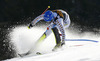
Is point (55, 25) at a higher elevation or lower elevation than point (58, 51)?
higher

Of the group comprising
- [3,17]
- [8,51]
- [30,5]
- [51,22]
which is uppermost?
[30,5]

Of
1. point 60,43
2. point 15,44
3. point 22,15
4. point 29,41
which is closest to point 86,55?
point 60,43

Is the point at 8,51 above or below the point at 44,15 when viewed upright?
below

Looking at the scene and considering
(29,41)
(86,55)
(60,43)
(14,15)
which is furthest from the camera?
(14,15)

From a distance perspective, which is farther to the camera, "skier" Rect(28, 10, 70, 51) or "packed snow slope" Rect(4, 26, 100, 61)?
"skier" Rect(28, 10, 70, 51)

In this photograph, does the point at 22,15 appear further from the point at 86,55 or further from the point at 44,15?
the point at 86,55

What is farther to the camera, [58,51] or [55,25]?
[55,25]

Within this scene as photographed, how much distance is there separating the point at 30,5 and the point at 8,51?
1292 centimetres

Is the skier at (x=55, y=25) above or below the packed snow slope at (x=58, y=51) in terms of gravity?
above

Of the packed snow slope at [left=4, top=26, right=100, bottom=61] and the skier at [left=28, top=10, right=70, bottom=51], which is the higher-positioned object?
the skier at [left=28, top=10, right=70, bottom=51]

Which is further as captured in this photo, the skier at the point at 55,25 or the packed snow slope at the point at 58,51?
the skier at the point at 55,25

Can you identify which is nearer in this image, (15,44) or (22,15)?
(15,44)

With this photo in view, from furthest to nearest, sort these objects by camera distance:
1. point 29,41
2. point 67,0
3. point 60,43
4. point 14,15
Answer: point 67,0, point 14,15, point 29,41, point 60,43

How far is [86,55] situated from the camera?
3.99 meters
